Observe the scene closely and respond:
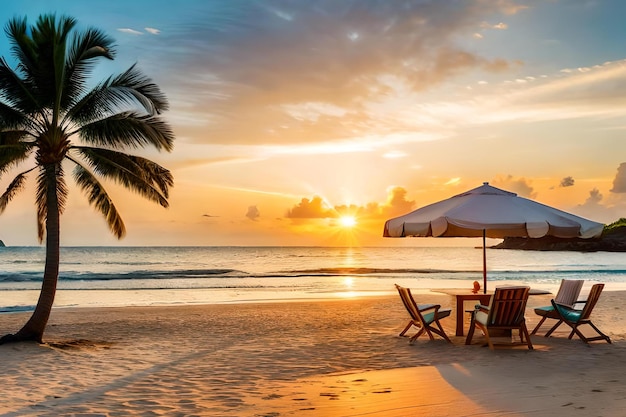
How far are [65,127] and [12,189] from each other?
187cm

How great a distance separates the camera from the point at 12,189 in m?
11.9

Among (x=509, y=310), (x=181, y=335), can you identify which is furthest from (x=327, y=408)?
(x=181, y=335)

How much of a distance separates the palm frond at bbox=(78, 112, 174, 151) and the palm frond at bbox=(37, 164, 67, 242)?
2.76 feet

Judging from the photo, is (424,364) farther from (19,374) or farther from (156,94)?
(156,94)

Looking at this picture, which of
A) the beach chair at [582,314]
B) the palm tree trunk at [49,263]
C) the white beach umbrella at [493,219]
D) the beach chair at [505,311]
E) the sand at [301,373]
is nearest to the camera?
the sand at [301,373]

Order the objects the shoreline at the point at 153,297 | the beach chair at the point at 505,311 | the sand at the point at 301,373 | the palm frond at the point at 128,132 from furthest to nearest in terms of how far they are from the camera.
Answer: the shoreline at the point at 153,297 → the palm frond at the point at 128,132 → the beach chair at the point at 505,311 → the sand at the point at 301,373

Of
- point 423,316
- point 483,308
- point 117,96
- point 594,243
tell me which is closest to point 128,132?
point 117,96

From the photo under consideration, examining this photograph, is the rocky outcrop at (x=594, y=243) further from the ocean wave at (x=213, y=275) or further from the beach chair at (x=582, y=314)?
the beach chair at (x=582, y=314)

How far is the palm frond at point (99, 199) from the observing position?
11.7 m

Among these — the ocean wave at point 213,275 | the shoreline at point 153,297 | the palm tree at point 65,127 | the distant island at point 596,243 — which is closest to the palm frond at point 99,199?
the palm tree at point 65,127

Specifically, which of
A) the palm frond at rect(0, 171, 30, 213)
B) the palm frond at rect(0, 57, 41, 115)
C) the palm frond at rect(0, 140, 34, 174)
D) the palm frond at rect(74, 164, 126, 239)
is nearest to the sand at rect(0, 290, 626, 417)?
the palm frond at rect(74, 164, 126, 239)

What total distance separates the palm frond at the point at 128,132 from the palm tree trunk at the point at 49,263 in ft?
3.11

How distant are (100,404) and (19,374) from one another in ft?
8.23

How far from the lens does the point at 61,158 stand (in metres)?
11.1
